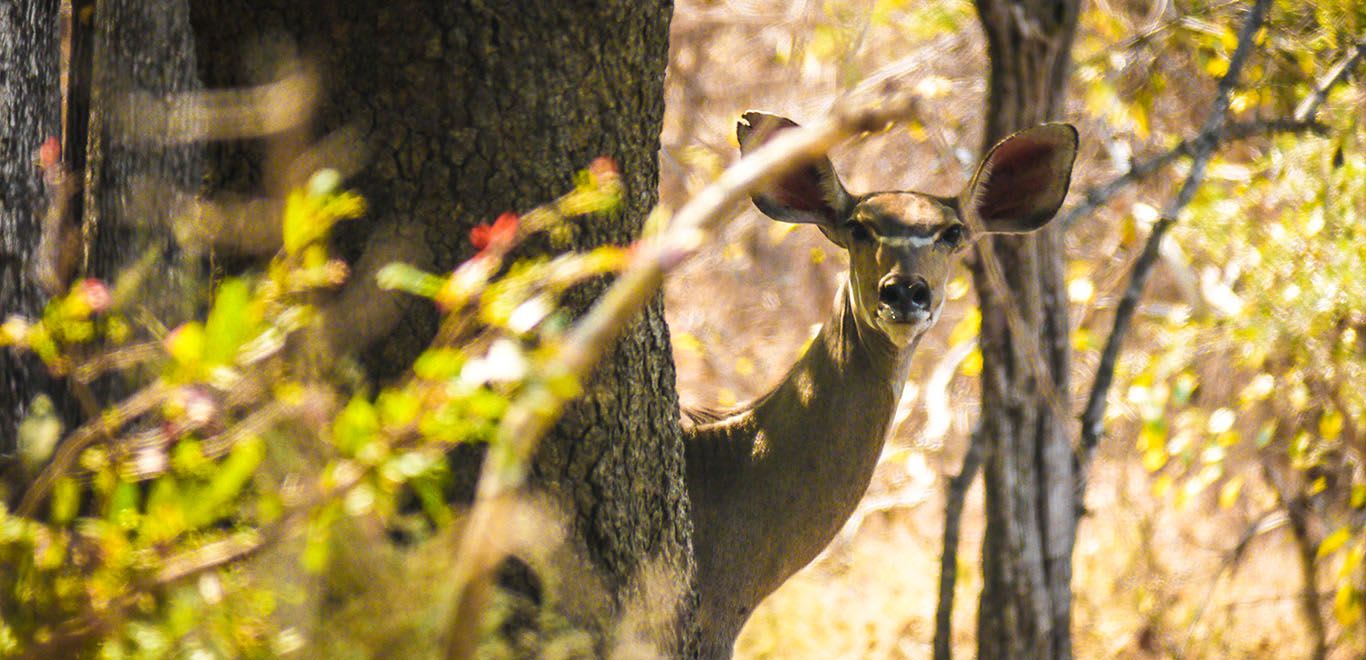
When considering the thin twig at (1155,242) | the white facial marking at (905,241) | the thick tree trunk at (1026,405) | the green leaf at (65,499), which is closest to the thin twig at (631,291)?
the green leaf at (65,499)

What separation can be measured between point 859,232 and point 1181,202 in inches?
63.7

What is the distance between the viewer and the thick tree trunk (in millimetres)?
4699

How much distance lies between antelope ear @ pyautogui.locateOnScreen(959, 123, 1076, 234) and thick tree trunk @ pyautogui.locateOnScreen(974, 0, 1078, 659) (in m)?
0.52

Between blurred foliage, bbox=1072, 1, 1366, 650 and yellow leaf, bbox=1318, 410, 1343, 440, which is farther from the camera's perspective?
yellow leaf, bbox=1318, 410, 1343, 440

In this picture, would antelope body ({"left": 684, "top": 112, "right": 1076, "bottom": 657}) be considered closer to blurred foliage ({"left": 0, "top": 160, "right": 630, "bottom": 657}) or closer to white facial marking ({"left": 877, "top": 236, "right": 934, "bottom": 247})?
white facial marking ({"left": 877, "top": 236, "right": 934, "bottom": 247})

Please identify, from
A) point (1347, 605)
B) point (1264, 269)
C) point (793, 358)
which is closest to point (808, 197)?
point (1264, 269)

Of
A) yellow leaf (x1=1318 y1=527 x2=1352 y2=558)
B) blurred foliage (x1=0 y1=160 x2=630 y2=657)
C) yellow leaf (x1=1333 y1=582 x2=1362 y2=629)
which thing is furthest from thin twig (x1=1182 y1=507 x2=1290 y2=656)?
blurred foliage (x1=0 y1=160 x2=630 y2=657)

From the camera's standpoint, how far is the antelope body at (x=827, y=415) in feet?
12.6

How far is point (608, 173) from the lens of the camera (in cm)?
205

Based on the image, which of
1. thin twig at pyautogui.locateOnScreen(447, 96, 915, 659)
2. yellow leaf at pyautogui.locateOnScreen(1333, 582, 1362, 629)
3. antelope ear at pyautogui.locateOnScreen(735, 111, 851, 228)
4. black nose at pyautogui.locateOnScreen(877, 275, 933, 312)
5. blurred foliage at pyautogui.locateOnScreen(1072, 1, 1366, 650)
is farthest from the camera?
yellow leaf at pyautogui.locateOnScreen(1333, 582, 1362, 629)

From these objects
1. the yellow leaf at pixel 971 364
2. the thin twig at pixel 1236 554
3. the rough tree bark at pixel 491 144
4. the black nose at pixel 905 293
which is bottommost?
the thin twig at pixel 1236 554

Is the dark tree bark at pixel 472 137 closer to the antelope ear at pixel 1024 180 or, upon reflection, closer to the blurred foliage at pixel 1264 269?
the antelope ear at pixel 1024 180

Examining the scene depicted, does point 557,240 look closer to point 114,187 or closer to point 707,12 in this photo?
point 114,187

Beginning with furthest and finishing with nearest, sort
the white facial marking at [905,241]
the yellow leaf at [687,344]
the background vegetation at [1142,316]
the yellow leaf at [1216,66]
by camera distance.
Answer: the yellow leaf at [687,344] → the yellow leaf at [1216,66] → the background vegetation at [1142,316] → the white facial marking at [905,241]
